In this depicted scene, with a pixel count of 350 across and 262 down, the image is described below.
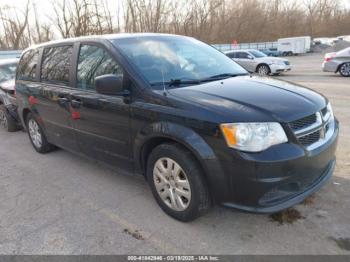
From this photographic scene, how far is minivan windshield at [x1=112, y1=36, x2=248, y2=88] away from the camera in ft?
10.2

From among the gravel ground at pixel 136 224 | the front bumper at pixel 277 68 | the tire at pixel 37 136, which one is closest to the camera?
the gravel ground at pixel 136 224

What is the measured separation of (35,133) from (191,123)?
3.65 m

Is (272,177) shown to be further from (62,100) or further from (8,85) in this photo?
(8,85)

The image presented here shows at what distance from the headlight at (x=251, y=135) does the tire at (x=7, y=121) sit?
5.85 m

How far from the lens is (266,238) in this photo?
8.78ft

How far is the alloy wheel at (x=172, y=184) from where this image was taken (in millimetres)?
2799

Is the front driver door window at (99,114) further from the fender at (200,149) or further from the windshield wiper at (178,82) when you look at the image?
the fender at (200,149)

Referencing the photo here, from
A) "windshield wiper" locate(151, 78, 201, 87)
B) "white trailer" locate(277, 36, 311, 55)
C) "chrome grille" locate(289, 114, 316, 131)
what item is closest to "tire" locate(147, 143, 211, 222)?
"windshield wiper" locate(151, 78, 201, 87)

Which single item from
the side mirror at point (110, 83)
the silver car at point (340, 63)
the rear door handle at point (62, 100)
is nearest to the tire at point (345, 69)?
the silver car at point (340, 63)

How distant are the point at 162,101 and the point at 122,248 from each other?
4.36 ft

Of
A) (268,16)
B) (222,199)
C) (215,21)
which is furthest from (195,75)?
(268,16)

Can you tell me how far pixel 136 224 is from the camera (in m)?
3.02

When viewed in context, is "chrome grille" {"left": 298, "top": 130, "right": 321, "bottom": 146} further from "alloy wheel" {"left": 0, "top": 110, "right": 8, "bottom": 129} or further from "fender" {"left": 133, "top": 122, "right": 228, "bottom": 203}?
"alloy wheel" {"left": 0, "top": 110, "right": 8, "bottom": 129}

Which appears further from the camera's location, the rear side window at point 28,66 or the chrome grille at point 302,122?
the rear side window at point 28,66
